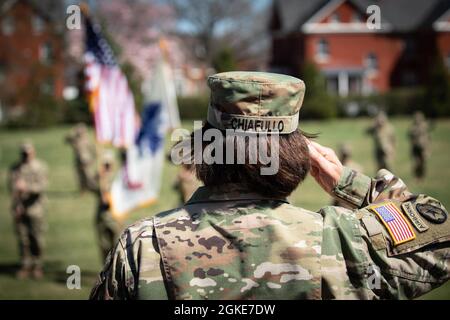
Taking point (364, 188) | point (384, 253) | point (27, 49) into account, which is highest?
point (364, 188)

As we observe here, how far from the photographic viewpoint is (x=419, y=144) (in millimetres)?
19953

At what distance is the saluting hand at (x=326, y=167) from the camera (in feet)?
8.74

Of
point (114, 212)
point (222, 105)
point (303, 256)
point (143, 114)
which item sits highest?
point (222, 105)

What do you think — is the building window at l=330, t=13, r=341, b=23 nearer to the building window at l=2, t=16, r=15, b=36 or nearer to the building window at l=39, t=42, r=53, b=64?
the building window at l=39, t=42, r=53, b=64

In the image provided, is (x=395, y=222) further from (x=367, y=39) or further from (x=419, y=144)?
(x=367, y=39)

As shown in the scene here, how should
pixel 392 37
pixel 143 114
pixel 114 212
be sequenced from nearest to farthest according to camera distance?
pixel 114 212, pixel 143 114, pixel 392 37

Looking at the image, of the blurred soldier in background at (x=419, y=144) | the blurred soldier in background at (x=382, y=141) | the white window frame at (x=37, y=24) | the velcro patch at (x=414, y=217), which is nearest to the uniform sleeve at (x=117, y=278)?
the velcro patch at (x=414, y=217)

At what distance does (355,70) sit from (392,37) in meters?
3.55

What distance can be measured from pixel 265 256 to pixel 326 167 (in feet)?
1.81

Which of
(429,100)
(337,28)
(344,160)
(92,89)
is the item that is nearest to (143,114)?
(92,89)

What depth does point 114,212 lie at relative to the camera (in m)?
10.1

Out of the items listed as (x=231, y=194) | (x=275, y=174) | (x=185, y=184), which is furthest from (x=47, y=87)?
(x=275, y=174)

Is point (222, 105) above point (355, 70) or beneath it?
above

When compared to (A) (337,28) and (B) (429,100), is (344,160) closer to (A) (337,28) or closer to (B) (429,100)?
(B) (429,100)
